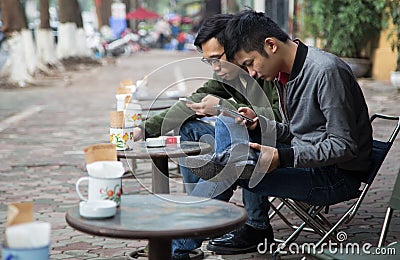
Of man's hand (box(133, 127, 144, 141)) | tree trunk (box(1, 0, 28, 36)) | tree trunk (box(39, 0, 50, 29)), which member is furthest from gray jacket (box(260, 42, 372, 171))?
tree trunk (box(39, 0, 50, 29))

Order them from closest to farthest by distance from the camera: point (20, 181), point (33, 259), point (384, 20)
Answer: point (33, 259)
point (20, 181)
point (384, 20)

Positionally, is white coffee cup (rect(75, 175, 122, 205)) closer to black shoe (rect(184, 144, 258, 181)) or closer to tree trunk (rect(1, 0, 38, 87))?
black shoe (rect(184, 144, 258, 181))

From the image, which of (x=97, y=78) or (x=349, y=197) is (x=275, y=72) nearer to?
(x=349, y=197)

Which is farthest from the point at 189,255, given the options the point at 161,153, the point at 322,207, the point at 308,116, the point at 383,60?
the point at 383,60

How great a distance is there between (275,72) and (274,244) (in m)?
1.39

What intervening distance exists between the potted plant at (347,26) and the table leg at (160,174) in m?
12.9

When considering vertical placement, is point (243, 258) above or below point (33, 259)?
below

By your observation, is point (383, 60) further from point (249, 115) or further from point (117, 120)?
point (249, 115)

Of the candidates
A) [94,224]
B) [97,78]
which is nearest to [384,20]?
[97,78]

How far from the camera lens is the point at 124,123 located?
5266 millimetres

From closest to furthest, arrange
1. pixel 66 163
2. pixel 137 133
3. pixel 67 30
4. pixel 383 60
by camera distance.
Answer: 1. pixel 137 133
2. pixel 66 163
3. pixel 383 60
4. pixel 67 30

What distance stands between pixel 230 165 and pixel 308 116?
496 mm

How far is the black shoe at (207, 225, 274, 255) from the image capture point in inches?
203

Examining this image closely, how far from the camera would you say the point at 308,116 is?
14.0 feet
